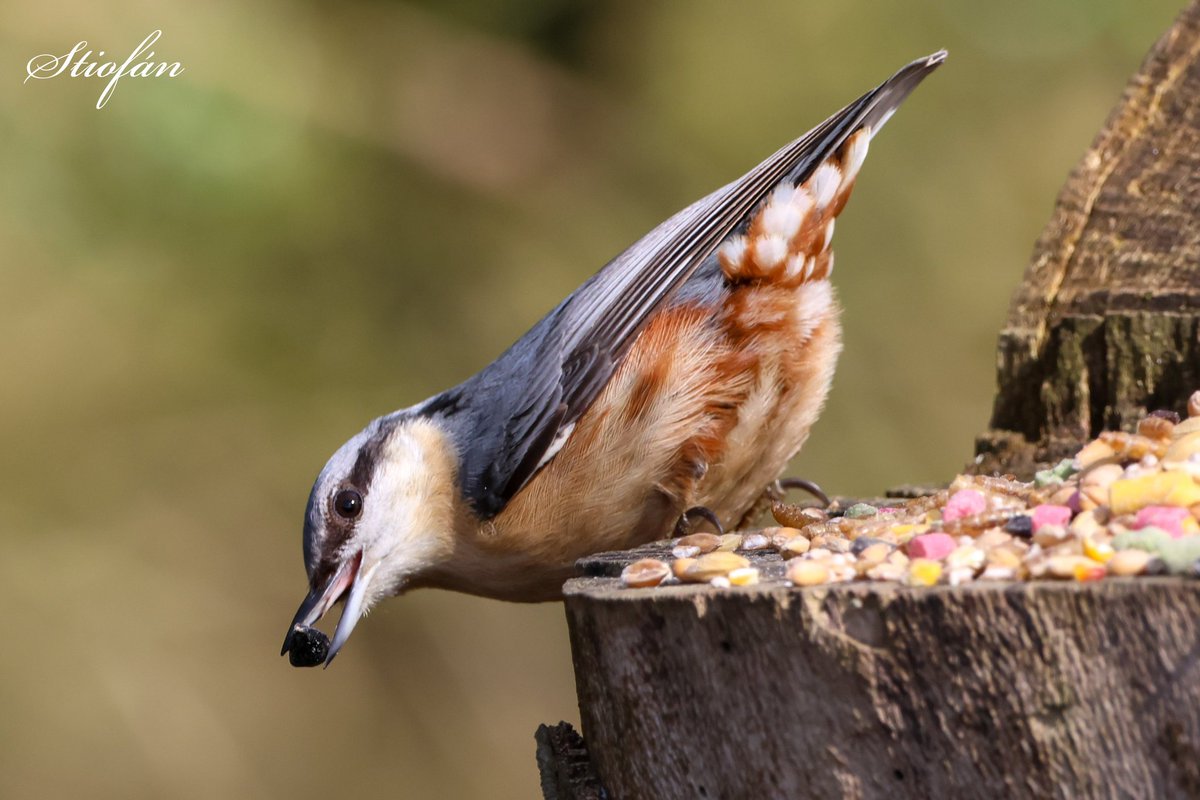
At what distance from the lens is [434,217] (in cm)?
555

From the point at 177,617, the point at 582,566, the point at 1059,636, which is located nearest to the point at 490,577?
the point at 582,566

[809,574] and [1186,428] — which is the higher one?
[1186,428]

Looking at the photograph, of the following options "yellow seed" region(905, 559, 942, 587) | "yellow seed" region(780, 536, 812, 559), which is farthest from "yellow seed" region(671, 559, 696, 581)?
"yellow seed" region(905, 559, 942, 587)

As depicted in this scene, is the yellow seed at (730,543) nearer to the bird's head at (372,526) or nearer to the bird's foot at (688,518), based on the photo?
the bird's foot at (688,518)

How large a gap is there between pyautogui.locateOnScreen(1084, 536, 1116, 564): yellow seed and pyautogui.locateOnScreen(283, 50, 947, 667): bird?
1.35m

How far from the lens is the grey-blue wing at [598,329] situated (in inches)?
114

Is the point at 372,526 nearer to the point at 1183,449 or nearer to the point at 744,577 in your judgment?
the point at 744,577

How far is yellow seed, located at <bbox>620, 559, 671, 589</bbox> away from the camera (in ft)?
5.93

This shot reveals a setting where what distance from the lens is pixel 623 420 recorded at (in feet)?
9.51

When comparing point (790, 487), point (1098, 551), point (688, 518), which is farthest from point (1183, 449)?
point (790, 487)

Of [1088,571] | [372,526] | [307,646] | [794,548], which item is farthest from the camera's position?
[372,526]

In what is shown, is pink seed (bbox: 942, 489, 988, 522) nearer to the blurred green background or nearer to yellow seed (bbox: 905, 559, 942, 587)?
yellow seed (bbox: 905, 559, 942, 587)

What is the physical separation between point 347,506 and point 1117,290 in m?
1.85

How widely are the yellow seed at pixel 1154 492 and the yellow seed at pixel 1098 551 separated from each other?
9.2 inches
